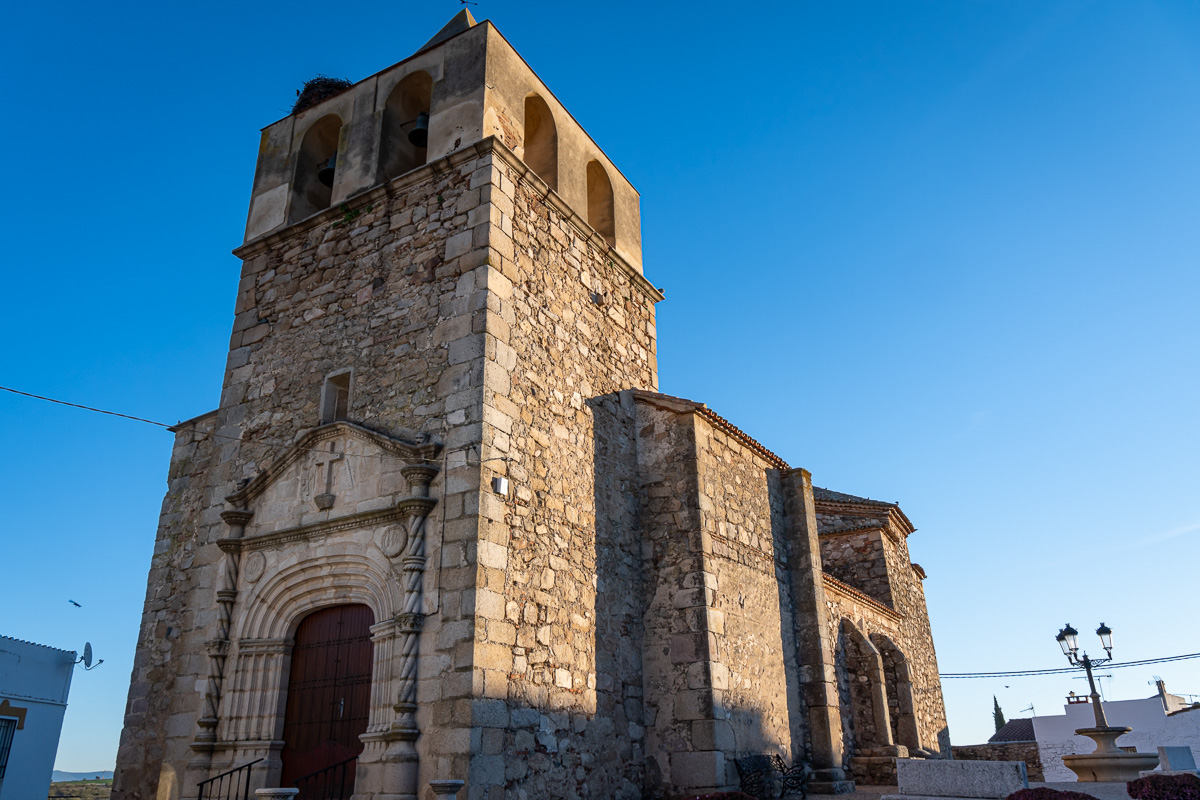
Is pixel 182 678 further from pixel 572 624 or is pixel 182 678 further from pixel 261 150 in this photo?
pixel 261 150

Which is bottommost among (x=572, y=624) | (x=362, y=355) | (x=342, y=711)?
(x=342, y=711)

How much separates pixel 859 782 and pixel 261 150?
12.5m

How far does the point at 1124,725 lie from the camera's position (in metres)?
24.6

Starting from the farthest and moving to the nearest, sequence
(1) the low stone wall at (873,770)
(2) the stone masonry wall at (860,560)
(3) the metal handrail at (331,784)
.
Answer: (2) the stone masonry wall at (860,560) → (1) the low stone wall at (873,770) → (3) the metal handrail at (331,784)

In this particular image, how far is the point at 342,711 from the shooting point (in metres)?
7.79

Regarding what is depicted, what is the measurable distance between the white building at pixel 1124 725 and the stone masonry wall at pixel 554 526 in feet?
70.6

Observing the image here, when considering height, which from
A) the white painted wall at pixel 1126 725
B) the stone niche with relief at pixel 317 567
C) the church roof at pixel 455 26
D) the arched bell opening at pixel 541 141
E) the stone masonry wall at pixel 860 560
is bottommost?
the white painted wall at pixel 1126 725

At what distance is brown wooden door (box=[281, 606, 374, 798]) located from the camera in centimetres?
767

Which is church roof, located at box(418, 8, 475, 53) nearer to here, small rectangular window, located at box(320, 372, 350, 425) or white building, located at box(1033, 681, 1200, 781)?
small rectangular window, located at box(320, 372, 350, 425)

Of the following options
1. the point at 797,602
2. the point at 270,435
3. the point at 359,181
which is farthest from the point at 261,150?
the point at 797,602

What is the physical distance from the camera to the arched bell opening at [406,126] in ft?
33.5

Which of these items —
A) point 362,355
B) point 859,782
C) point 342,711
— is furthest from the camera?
point 859,782

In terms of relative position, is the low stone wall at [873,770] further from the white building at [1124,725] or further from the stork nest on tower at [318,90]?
the white building at [1124,725]

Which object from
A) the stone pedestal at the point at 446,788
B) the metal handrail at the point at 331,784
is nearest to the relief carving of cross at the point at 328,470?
the metal handrail at the point at 331,784
